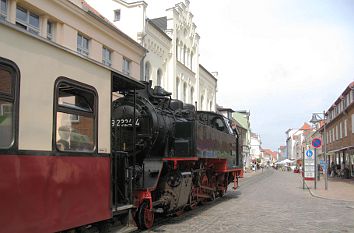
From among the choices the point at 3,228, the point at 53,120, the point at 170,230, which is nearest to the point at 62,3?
the point at 170,230

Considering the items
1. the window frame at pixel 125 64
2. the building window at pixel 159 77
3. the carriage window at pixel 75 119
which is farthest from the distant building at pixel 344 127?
the carriage window at pixel 75 119

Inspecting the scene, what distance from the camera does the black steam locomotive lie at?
342 inches

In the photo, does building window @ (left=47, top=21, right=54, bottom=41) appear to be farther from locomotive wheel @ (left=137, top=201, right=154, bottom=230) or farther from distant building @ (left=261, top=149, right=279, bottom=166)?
distant building @ (left=261, top=149, right=279, bottom=166)

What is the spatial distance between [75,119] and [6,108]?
1.28 metres

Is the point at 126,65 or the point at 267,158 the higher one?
the point at 126,65

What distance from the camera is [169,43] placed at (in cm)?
2628

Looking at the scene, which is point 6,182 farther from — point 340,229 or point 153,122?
point 340,229

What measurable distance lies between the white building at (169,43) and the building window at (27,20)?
8.01m

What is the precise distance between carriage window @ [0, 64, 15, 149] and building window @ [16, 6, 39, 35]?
399 inches

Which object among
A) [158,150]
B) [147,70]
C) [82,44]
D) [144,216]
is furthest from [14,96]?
[147,70]

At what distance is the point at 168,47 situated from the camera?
26.2m

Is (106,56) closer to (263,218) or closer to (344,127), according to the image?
(263,218)

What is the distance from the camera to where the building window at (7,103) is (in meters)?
4.39

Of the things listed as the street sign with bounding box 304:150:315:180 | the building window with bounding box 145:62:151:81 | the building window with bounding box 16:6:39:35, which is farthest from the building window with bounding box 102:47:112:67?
the street sign with bounding box 304:150:315:180
